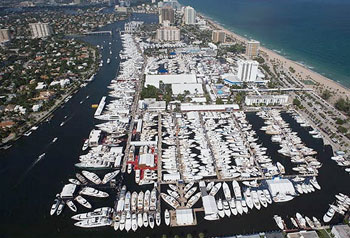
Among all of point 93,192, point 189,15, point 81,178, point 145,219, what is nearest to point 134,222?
point 145,219

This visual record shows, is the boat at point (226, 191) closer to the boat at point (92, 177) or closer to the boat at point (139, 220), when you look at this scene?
the boat at point (139, 220)

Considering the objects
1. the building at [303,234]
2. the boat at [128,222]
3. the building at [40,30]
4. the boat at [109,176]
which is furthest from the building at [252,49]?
the building at [40,30]

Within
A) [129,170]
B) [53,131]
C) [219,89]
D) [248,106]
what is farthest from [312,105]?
[53,131]

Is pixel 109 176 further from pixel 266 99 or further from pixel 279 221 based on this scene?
pixel 266 99

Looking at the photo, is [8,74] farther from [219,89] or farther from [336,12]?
[336,12]

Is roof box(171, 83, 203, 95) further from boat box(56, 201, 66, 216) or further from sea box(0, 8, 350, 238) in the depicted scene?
boat box(56, 201, 66, 216)
